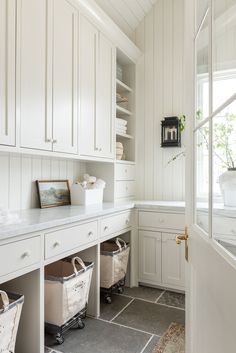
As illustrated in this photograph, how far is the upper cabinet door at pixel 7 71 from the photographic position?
60.7 inches

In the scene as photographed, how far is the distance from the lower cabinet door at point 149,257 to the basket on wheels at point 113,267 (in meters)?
0.24

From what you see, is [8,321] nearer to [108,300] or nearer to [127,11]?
[108,300]

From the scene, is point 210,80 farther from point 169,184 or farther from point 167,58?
point 167,58

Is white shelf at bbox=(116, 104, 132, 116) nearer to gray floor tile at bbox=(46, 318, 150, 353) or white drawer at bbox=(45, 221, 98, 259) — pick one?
white drawer at bbox=(45, 221, 98, 259)

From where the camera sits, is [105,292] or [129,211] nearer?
[105,292]

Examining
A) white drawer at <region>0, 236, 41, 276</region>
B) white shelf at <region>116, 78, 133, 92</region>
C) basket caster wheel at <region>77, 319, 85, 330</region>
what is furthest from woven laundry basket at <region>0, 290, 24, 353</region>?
white shelf at <region>116, 78, 133, 92</region>

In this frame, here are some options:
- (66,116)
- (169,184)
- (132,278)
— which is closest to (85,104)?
(66,116)

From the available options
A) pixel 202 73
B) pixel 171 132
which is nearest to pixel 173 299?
pixel 171 132

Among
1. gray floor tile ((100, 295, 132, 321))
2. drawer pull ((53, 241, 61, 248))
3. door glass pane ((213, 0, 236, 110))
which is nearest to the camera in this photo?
door glass pane ((213, 0, 236, 110))

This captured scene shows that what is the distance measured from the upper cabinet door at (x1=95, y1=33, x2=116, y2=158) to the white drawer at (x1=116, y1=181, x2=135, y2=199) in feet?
1.23

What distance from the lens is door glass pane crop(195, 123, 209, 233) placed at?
33.4 inches

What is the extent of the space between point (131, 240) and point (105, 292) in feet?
1.86

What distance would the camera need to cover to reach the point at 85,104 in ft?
7.58

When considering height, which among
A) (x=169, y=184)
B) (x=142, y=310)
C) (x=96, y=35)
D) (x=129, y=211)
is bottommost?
(x=142, y=310)
